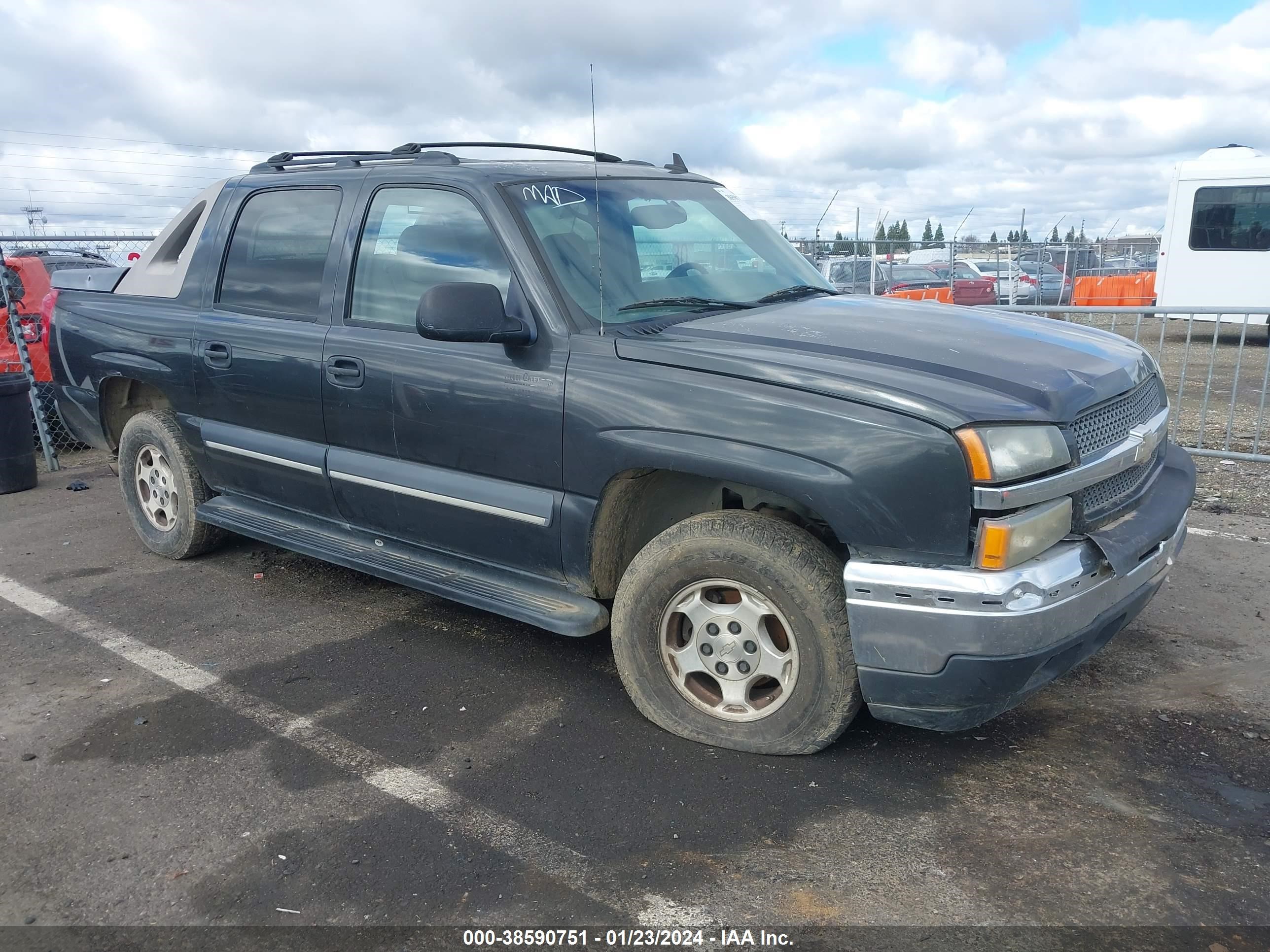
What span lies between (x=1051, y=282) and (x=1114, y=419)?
22.1m

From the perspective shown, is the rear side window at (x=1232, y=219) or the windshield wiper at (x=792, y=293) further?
the rear side window at (x=1232, y=219)

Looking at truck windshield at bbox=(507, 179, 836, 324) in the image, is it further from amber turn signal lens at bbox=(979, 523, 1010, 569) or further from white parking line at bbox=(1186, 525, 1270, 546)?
white parking line at bbox=(1186, 525, 1270, 546)

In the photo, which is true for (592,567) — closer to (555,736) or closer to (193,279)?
(555,736)

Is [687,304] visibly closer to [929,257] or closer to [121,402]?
[121,402]

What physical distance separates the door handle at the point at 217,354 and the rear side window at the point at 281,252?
0.19 metres

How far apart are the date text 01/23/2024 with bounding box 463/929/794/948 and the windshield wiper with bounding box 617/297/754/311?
207 centimetres

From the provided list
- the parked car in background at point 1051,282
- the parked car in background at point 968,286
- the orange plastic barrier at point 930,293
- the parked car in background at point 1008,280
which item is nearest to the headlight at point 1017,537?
the orange plastic barrier at point 930,293

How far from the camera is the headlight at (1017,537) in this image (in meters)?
2.72

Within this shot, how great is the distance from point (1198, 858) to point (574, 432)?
7.31 ft

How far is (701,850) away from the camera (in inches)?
110

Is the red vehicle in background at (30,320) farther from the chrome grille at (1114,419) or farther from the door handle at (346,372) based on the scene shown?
the chrome grille at (1114,419)

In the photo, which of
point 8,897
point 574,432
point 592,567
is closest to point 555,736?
point 592,567

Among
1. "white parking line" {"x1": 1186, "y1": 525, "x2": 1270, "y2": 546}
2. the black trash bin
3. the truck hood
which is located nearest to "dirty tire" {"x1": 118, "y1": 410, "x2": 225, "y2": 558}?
the black trash bin

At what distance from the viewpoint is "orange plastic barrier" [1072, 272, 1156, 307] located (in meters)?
21.8
